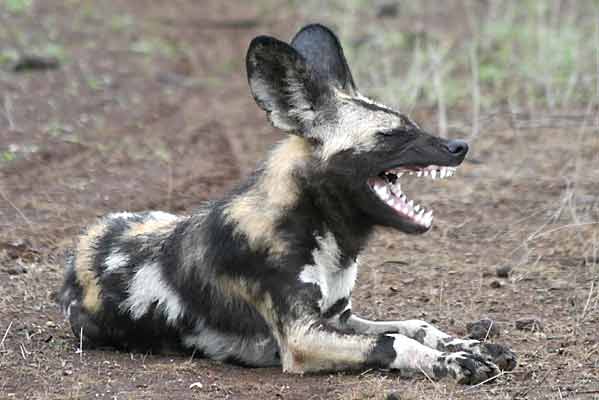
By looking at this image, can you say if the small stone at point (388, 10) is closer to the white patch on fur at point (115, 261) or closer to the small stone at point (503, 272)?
the small stone at point (503, 272)

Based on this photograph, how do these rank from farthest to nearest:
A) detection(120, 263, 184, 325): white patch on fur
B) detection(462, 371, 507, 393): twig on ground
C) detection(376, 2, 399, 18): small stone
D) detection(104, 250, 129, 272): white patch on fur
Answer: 1. detection(376, 2, 399, 18): small stone
2. detection(104, 250, 129, 272): white patch on fur
3. detection(120, 263, 184, 325): white patch on fur
4. detection(462, 371, 507, 393): twig on ground

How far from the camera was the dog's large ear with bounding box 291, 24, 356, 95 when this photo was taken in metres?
4.57

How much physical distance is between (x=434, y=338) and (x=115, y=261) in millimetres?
1230

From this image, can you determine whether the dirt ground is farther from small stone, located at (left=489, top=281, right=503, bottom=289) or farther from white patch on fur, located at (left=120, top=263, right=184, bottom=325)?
white patch on fur, located at (left=120, top=263, right=184, bottom=325)

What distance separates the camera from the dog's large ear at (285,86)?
4.25 m

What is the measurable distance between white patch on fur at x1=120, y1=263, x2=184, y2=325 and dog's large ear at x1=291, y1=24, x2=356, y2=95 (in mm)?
977

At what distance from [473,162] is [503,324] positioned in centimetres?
330

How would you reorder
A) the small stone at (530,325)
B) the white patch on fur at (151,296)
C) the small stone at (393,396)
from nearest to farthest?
1. the small stone at (393,396)
2. the white patch on fur at (151,296)
3. the small stone at (530,325)

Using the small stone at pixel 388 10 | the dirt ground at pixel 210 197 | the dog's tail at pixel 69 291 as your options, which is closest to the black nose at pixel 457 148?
the dirt ground at pixel 210 197

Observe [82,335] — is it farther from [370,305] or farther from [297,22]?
[297,22]

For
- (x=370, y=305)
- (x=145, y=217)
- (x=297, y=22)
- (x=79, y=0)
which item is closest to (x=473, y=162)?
(x=370, y=305)

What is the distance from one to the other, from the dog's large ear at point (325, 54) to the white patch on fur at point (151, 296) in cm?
98

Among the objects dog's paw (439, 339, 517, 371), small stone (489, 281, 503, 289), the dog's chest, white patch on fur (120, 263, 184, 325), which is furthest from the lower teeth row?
small stone (489, 281, 503, 289)

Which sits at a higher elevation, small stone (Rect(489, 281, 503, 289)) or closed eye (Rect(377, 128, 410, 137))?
closed eye (Rect(377, 128, 410, 137))
